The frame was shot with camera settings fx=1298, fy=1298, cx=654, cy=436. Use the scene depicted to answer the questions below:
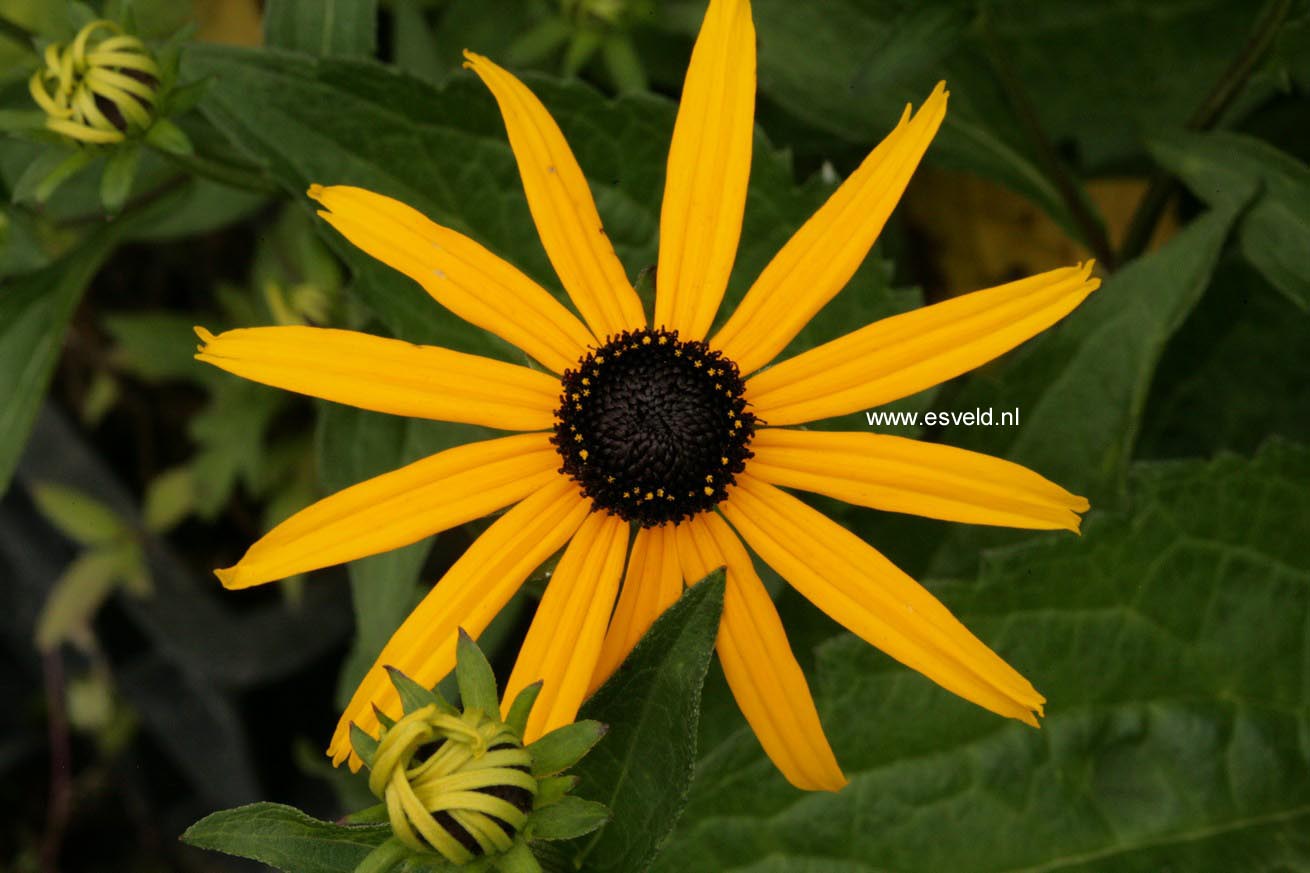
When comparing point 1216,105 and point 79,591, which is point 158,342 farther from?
point 1216,105

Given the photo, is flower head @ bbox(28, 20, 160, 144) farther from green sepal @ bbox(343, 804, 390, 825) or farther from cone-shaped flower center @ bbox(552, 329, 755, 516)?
green sepal @ bbox(343, 804, 390, 825)

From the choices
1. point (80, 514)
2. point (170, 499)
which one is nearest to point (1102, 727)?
point (170, 499)

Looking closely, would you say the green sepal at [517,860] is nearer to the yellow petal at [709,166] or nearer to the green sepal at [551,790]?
the green sepal at [551,790]

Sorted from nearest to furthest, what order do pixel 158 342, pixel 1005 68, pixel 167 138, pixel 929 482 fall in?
pixel 929 482 < pixel 167 138 < pixel 1005 68 < pixel 158 342

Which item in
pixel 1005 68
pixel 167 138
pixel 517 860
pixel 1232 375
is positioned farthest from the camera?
pixel 1232 375

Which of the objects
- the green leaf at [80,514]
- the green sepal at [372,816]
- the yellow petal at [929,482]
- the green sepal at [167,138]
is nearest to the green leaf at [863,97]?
the yellow petal at [929,482]

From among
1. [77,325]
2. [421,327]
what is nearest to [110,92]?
[421,327]

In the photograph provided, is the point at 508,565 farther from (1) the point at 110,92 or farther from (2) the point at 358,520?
(1) the point at 110,92

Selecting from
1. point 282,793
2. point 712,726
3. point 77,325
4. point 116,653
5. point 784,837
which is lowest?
point 784,837
